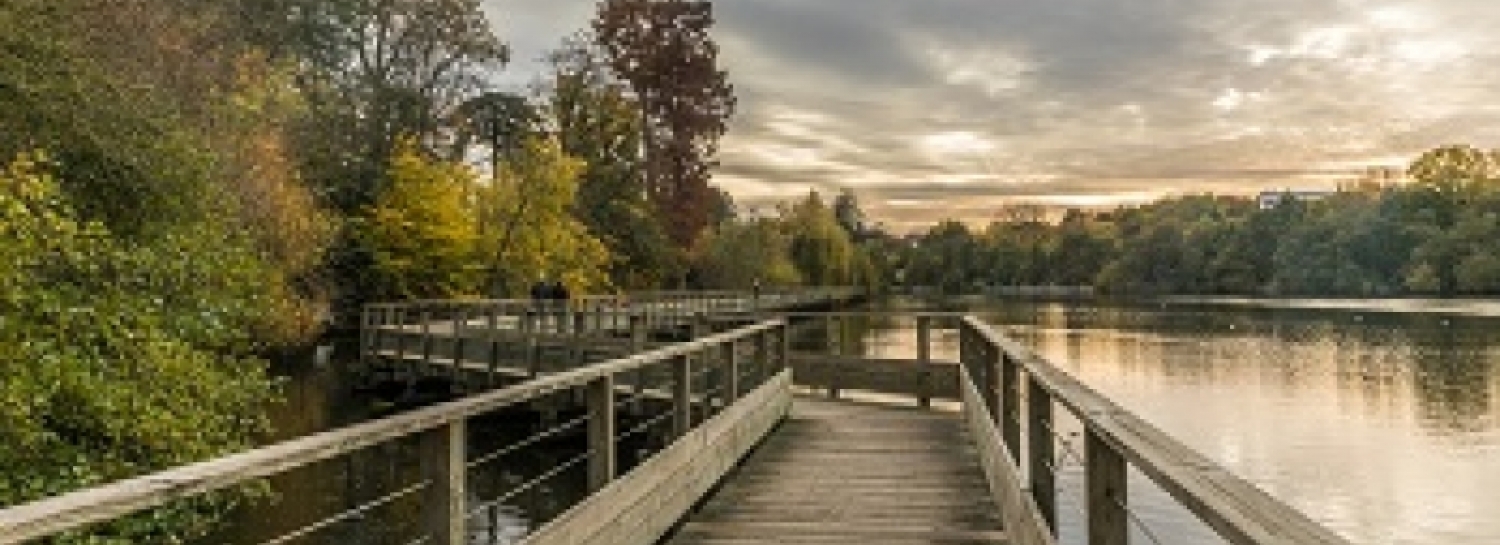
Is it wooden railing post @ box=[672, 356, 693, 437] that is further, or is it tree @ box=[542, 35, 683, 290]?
tree @ box=[542, 35, 683, 290]

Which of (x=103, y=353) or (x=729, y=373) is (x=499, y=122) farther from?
(x=103, y=353)

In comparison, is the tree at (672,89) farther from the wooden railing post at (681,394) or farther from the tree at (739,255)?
the wooden railing post at (681,394)

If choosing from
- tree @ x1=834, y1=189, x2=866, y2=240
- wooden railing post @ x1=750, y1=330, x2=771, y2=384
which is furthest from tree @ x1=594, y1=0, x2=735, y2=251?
tree @ x1=834, y1=189, x2=866, y2=240

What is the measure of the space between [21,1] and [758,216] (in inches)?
2695

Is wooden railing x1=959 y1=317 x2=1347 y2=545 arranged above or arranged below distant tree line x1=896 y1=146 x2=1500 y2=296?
below

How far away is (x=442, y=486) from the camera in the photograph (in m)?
4.05

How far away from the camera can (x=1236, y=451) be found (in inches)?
760

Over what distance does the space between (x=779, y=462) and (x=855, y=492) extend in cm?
148

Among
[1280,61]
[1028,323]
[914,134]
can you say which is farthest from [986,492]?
[1028,323]

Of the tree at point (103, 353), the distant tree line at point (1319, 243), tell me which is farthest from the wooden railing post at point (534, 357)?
the distant tree line at point (1319, 243)

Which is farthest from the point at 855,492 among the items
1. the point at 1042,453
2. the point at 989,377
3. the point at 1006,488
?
the point at 1042,453

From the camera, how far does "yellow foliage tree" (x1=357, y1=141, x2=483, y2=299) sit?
35.1 m

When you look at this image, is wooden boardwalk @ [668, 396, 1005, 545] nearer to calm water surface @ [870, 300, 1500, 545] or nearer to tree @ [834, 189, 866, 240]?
calm water surface @ [870, 300, 1500, 545]

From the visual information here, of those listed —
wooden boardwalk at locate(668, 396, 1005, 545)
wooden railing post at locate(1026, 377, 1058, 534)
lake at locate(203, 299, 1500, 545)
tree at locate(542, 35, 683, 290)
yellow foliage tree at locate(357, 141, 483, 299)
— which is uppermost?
tree at locate(542, 35, 683, 290)
